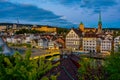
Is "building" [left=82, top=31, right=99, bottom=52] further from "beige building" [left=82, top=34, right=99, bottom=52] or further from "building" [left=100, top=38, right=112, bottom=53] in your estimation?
"building" [left=100, top=38, right=112, bottom=53]

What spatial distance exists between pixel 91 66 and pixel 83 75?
1.64 feet

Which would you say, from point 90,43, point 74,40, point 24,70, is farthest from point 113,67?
point 74,40

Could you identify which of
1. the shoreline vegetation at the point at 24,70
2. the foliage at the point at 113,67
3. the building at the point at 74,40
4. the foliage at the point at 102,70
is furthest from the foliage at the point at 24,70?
the building at the point at 74,40

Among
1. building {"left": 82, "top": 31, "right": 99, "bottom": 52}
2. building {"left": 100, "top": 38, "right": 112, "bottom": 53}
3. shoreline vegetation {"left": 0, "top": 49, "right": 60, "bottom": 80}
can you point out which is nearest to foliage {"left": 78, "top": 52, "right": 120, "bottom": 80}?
shoreline vegetation {"left": 0, "top": 49, "right": 60, "bottom": 80}

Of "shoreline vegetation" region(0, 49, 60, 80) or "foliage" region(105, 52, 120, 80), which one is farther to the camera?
"foliage" region(105, 52, 120, 80)

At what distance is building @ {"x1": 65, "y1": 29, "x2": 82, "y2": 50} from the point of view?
83.1 meters

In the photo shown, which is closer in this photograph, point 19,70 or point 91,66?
point 19,70

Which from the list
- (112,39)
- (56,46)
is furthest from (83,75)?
(56,46)

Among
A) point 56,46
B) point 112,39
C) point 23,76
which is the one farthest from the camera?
point 56,46

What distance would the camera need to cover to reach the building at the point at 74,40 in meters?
83.1

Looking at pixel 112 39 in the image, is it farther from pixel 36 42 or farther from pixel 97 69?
pixel 97 69

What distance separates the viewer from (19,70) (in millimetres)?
6766

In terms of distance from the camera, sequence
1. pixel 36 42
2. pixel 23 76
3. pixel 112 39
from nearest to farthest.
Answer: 1. pixel 23 76
2. pixel 112 39
3. pixel 36 42

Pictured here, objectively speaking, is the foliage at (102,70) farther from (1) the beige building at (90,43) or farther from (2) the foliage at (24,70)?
(1) the beige building at (90,43)
